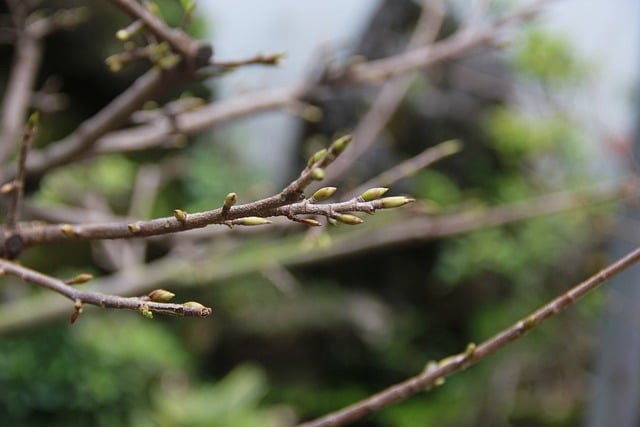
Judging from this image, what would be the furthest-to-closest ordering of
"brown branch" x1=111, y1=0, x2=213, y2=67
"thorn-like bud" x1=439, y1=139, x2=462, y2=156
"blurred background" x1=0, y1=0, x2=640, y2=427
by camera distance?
"blurred background" x1=0, y1=0, x2=640, y2=427
"thorn-like bud" x1=439, y1=139, x2=462, y2=156
"brown branch" x1=111, y1=0, x2=213, y2=67

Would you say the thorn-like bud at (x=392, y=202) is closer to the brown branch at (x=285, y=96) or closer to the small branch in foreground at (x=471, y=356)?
the small branch in foreground at (x=471, y=356)

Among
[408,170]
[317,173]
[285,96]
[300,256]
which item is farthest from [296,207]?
[300,256]

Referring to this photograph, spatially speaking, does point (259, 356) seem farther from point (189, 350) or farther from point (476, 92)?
point (476, 92)

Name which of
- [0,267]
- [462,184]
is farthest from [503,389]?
[0,267]

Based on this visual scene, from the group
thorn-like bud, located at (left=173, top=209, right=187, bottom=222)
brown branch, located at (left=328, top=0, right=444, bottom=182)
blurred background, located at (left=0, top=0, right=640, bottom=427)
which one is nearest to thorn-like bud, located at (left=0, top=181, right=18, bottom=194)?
thorn-like bud, located at (left=173, top=209, right=187, bottom=222)

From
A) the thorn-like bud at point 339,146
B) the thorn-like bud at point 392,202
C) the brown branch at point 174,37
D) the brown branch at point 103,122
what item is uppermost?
the brown branch at point 174,37

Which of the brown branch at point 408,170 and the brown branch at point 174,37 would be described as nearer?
the brown branch at point 174,37

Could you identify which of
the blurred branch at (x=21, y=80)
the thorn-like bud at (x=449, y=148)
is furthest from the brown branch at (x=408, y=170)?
the blurred branch at (x=21, y=80)

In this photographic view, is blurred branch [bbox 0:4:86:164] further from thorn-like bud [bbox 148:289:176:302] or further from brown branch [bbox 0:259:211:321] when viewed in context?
thorn-like bud [bbox 148:289:176:302]
